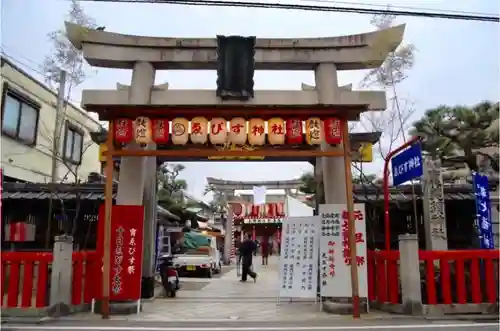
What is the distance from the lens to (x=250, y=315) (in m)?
10.2

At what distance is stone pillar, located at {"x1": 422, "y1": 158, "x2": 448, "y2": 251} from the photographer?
13982mm

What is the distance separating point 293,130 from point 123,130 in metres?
3.66

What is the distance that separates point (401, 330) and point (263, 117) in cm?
500

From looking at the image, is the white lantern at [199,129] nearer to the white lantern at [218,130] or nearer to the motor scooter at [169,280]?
the white lantern at [218,130]

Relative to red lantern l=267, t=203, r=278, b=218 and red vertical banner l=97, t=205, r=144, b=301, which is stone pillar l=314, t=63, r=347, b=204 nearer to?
red vertical banner l=97, t=205, r=144, b=301

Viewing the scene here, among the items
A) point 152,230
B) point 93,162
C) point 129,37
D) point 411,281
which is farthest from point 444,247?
point 93,162

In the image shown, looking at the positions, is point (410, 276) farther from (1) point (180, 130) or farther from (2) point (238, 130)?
(1) point (180, 130)

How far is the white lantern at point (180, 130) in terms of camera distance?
10203 mm

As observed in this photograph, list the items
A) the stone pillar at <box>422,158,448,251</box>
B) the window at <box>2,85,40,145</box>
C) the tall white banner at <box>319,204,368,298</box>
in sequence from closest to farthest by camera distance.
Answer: the tall white banner at <box>319,204,368,298</box> → the stone pillar at <box>422,158,448,251</box> → the window at <box>2,85,40,145</box>

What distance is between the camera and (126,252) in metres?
10.4

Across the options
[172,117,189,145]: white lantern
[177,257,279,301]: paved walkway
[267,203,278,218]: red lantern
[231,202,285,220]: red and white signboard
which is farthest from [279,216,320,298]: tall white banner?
[267,203,278,218]: red lantern

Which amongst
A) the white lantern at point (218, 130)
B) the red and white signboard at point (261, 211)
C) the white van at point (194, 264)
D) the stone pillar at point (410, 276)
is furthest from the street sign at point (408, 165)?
the red and white signboard at point (261, 211)

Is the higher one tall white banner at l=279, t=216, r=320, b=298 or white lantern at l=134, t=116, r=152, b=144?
white lantern at l=134, t=116, r=152, b=144

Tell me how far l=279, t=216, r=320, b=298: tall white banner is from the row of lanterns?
233 centimetres
